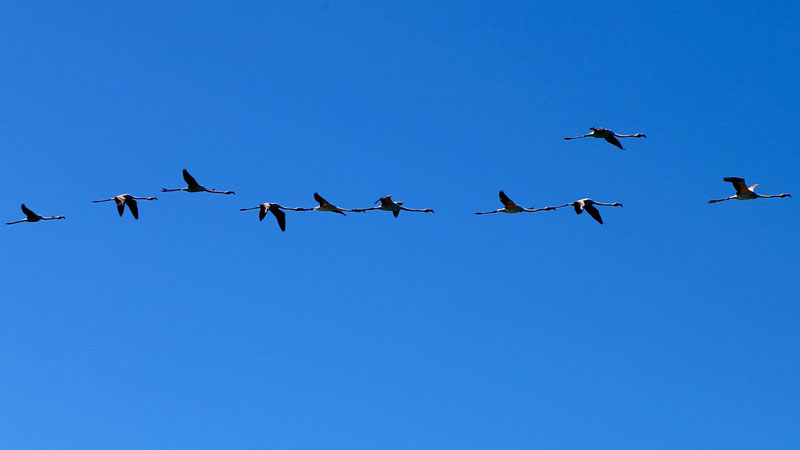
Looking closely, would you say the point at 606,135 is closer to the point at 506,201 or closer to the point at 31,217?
the point at 506,201

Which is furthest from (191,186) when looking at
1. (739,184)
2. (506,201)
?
(739,184)

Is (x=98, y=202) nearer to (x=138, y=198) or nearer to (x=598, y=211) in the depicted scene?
(x=138, y=198)

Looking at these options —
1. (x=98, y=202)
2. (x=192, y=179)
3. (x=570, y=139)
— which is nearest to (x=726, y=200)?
(x=570, y=139)

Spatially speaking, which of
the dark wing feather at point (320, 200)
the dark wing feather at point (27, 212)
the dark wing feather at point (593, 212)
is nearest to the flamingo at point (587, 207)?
the dark wing feather at point (593, 212)

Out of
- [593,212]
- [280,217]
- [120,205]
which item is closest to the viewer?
[593,212]

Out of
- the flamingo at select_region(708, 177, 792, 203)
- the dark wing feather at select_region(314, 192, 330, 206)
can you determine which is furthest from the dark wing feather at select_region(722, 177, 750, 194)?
the dark wing feather at select_region(314, 192, 330, 206)

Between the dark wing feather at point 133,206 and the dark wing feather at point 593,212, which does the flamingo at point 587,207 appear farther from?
the dark wing feather at point 133,206

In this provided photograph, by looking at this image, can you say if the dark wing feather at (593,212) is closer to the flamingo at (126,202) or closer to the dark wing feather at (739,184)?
the dark wing feather at (739,184)

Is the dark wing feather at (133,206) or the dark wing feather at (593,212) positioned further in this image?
the dark wing feather at (133,206)

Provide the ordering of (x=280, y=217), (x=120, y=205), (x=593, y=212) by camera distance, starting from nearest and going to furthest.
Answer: (x=593, y=212) < (x=120, y=205) < (x=280, y=217)

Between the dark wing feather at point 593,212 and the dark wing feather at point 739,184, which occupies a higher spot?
the dark wing feather at point 739,184

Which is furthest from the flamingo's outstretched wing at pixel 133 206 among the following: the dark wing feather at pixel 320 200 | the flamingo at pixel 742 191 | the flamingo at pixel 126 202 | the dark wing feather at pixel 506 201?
the flamingo at pixel 742 191

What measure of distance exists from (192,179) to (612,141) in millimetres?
19360

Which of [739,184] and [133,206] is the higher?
[739,184]
